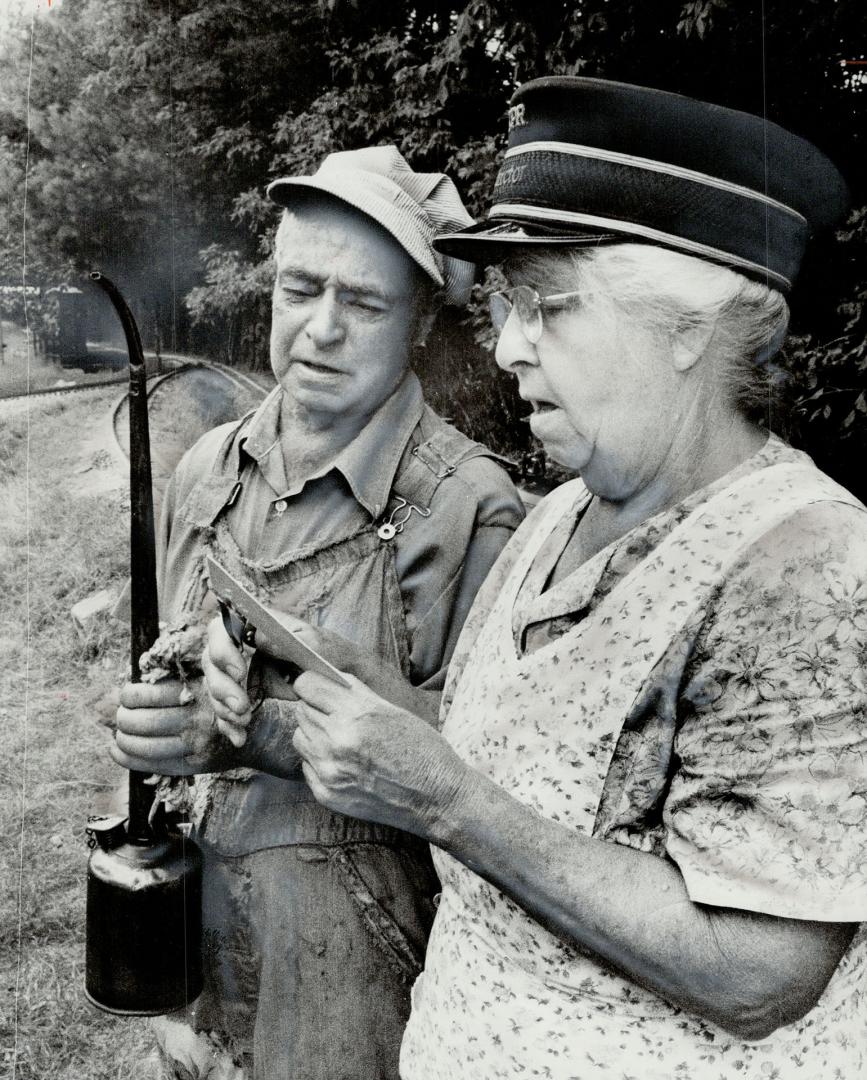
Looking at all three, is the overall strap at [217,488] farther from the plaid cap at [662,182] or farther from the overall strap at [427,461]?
the plaid cap at [662,182]

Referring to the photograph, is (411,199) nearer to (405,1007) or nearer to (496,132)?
(496,132)

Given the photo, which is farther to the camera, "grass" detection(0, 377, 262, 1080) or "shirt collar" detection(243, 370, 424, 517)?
"grass" detection(0, 377, 262, 1080)

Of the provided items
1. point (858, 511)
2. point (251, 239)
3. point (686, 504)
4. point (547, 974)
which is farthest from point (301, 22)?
point (547, 974)

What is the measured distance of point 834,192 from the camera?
136 centimetres

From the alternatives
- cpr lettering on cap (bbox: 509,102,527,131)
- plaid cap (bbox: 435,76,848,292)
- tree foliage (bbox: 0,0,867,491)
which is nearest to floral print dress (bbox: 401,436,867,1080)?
plaid cap (bbox: 435,76,848,292)

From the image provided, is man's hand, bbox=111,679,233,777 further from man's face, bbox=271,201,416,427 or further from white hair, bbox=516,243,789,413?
white hair, bbox=516,243,789,413

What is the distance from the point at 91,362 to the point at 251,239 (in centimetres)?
39

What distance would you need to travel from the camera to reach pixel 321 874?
1.78 m

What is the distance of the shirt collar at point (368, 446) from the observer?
1.73 meters

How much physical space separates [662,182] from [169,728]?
1.14m

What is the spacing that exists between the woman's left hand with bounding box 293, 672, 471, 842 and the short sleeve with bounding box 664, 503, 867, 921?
0.29 m

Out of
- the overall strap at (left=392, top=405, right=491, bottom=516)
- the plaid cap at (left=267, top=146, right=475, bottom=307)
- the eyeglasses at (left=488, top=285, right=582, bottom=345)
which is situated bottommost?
the overall strap at (left=392, top=405, right=491, bottom=516)

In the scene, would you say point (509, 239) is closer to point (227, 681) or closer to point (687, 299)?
point (687, 299)

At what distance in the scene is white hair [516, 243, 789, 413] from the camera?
120cm
